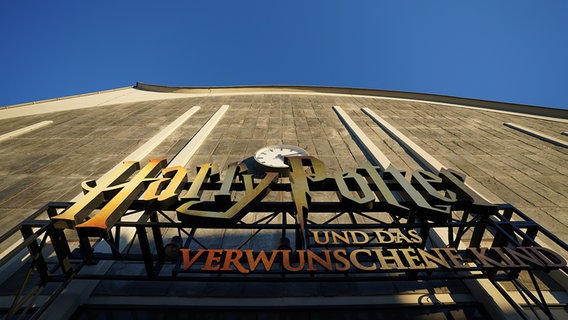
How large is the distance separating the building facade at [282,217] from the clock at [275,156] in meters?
0.09

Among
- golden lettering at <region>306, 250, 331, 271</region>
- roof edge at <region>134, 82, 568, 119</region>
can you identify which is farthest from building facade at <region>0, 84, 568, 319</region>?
roof edge at <region>134, 82, 568, 119</region>

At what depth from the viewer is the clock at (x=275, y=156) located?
33.7 ft

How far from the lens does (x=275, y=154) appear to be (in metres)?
11.6

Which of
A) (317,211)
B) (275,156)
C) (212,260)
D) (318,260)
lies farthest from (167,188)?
(275,156)

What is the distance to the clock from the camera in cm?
1026

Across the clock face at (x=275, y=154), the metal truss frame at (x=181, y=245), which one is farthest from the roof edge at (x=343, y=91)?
the metal truss frame at (x=181, y=245)

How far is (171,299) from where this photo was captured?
240 inches

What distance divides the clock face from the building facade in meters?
0.10

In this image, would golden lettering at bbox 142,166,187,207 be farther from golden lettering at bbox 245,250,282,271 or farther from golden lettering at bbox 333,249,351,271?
golden lettering at bbox 333,249,351,271

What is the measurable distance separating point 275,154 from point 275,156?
0.71ft

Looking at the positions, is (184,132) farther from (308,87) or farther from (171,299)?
(308,87)

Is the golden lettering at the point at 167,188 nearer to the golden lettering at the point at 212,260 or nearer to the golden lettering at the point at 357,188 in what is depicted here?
the golden lettering at the point at 212,260

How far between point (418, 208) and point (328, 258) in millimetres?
2639

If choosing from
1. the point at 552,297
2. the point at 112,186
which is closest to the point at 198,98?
the point at 112,186
